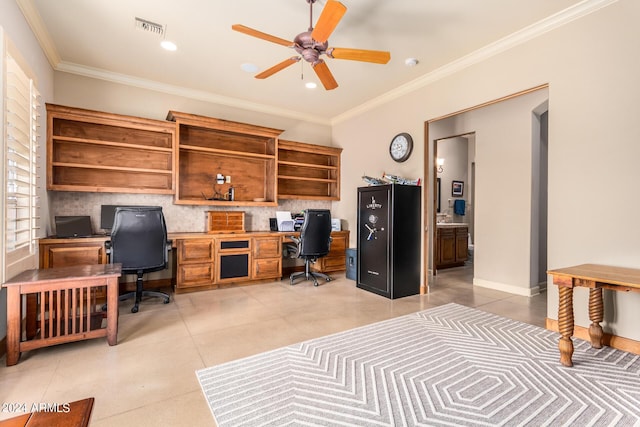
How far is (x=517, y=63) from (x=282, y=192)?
3.91 m

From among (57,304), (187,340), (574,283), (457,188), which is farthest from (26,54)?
(457,188)

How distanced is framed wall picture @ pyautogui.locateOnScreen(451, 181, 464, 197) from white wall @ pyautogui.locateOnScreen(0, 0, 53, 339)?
7368 millimetres

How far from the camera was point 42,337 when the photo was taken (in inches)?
93.2

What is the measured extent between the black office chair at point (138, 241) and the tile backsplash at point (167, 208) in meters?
1.00

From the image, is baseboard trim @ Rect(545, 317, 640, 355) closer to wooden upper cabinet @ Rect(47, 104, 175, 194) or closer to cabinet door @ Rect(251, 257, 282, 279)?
cabinet door @ Rect(251, 257, 282, 279)

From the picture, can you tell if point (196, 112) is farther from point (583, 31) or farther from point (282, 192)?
point (583, 31)

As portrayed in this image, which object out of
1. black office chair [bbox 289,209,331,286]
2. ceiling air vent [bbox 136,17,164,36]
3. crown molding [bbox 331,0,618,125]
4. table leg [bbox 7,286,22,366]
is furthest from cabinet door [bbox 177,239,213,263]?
crown molding [bbox 331,0,618,125]

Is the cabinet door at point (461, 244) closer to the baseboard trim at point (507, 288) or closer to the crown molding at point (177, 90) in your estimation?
the baseboard trim at point (507, 288)

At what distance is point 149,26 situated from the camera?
3.10 meters

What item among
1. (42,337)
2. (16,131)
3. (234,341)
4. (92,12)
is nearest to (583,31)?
(234,341)

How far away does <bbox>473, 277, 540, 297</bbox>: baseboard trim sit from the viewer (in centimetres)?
423

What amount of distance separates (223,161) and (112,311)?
3082mm

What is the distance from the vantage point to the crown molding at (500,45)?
8.93 ft

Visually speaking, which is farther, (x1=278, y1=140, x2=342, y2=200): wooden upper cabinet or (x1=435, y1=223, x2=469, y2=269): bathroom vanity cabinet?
(x1=435, y1=223, x2=469, y2=269): bathroom vanity cabinet
